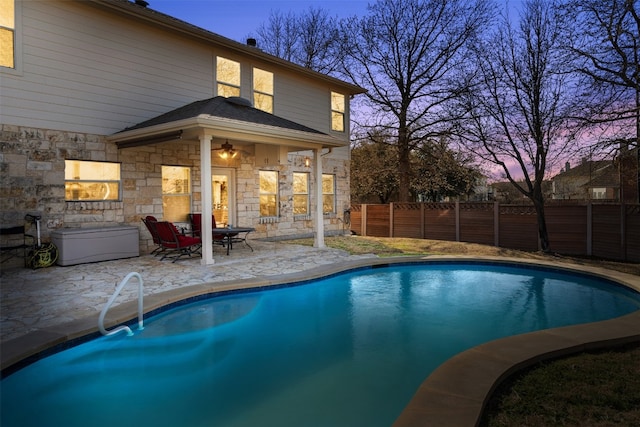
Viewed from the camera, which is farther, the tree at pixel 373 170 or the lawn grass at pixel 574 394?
the tree at pixel 373 170

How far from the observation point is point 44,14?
7984mm

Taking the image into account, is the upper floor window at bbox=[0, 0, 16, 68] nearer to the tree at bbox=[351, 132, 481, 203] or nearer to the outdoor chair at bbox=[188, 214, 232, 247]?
the outdoor chair at bbox=[188, 214, 232, 247]

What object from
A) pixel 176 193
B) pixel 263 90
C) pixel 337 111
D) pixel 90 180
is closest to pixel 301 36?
pixel 337 111

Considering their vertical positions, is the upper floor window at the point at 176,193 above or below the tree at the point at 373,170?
below

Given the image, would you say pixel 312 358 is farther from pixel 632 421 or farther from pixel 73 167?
pixel 73 167

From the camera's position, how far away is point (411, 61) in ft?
55.5

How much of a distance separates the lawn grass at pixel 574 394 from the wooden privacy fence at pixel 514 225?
804 cm

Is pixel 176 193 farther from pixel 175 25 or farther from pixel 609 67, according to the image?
pixel 609 67

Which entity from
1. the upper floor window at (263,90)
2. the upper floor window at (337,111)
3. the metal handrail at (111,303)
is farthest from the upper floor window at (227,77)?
the metal handrail at (111,303)

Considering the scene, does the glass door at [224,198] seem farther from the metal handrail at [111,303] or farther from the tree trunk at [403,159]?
the tree trunk at [403,159]

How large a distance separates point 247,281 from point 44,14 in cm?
678

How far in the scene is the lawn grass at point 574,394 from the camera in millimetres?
2551

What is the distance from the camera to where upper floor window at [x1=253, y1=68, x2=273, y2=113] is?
39.7 feet

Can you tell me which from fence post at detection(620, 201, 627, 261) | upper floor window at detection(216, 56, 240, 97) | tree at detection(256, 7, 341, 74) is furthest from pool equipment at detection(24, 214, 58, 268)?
tree at detection(256, 7, 341, 74)
